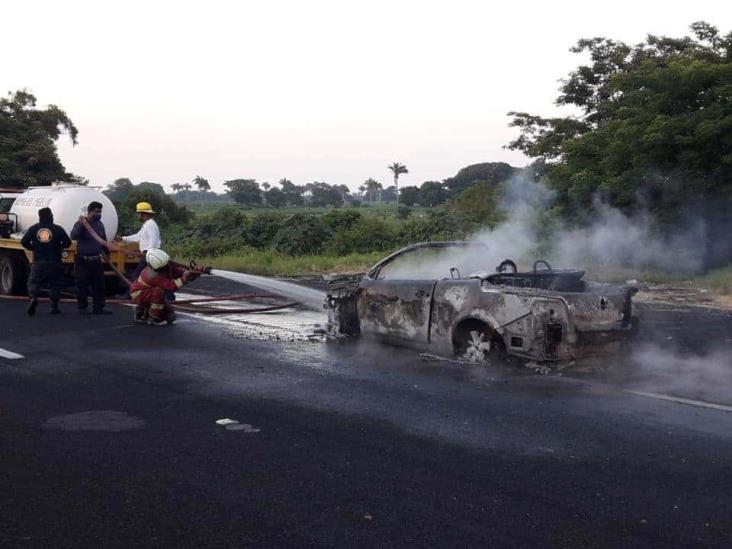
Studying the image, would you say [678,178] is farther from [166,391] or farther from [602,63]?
[166,391]

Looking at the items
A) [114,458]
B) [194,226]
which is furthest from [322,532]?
[194,226]

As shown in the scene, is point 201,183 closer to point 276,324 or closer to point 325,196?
point 325,196

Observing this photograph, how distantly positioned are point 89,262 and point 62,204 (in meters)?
2.74

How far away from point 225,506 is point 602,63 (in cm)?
2476

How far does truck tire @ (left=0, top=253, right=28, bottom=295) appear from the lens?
15867mm

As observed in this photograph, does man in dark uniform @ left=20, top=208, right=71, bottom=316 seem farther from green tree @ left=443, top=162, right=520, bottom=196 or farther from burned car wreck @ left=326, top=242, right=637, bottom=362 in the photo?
green tree @ left=443, top=162, right=520, bottom=196

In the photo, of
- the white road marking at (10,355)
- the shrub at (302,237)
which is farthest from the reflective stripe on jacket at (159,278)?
the shrub at (302,237)

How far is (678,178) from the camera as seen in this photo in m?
19.3

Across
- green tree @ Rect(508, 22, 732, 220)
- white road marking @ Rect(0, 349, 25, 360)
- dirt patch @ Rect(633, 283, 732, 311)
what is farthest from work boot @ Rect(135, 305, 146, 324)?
green tree @ Rect(508, 22, 732, 220)

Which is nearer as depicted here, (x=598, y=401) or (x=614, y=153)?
(x=598, y=401)

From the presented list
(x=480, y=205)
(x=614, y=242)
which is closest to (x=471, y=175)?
(x=480, y=205)

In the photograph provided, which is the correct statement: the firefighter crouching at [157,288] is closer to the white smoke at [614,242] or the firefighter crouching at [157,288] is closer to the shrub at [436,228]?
the white smoke at [614,242]

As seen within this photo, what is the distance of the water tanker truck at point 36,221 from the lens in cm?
1515

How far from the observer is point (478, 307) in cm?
866
